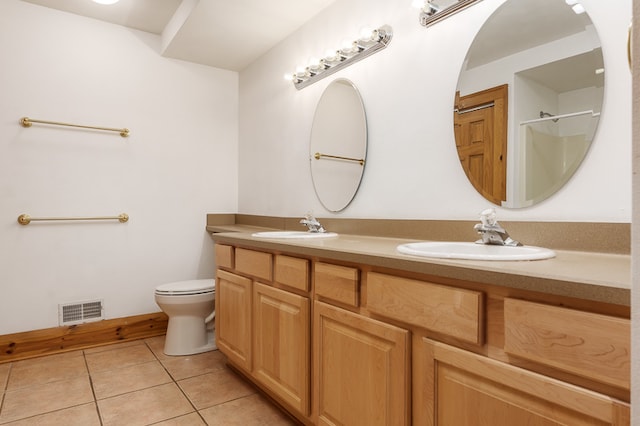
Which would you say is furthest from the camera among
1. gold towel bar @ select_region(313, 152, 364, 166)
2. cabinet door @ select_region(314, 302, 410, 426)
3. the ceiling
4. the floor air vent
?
the floor air vent

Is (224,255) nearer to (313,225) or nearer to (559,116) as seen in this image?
(313,225)

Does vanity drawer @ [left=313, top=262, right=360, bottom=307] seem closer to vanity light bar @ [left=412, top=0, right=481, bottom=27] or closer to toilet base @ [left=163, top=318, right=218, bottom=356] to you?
vanity light bar @ [left=412, top=0, right=481, bottom=27]

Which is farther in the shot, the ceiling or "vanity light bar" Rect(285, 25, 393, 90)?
the ceiling

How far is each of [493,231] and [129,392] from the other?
1.96 metres

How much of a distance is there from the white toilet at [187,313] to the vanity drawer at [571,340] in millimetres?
2075

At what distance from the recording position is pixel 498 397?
86 centimetres

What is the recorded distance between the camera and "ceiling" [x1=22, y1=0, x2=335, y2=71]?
231 cm

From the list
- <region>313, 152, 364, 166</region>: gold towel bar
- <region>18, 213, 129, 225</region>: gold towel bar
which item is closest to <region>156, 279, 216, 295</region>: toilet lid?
<region>18, 213, 129, 225</region>: gold towel bar

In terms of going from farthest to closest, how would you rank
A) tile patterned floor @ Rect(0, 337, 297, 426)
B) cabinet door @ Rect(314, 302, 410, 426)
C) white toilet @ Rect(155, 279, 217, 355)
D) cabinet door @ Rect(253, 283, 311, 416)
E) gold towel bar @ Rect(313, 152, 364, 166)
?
white toilet @ Rect(155, 279, 217, 355), gold towel bar @ Rect(313, 152, 364, 166), tile patterned floor @ Rect(0, 337, 297, 426), cabinet door @ Rect(253, 283, 311, 416), cabinet door @ Rect(314, 302, 410, 426)

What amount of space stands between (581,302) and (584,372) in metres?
0.13

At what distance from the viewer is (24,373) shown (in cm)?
228

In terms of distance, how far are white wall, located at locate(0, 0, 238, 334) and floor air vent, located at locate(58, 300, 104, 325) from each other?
0.04 metres

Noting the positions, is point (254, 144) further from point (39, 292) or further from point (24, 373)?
point (24, 373)

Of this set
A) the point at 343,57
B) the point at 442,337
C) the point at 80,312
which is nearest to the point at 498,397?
the point at 442,337
